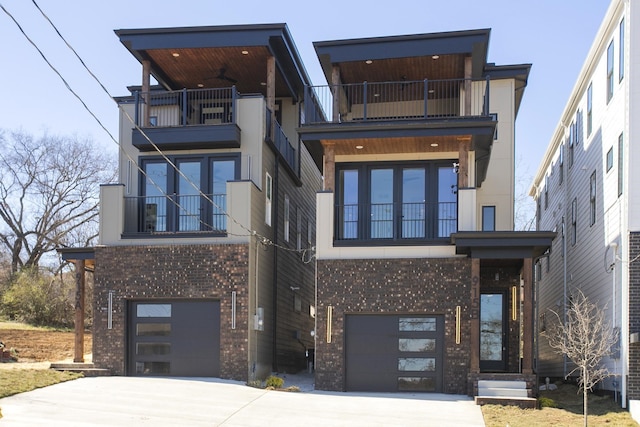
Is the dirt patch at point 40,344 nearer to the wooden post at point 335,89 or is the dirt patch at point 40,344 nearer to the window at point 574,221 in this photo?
the wooden post at point 335,89

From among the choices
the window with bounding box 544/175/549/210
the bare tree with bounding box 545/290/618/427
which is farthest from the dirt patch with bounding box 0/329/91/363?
the window with bounding box 544/175/549/210

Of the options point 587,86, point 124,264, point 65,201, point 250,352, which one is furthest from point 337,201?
point 65,201

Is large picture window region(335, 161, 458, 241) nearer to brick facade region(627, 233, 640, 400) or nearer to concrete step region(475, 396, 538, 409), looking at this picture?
concrete step region(475, 396, 538, 409)

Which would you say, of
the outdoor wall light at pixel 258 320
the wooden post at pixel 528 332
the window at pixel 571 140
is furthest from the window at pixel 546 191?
the outdoor wall light at pixel 258 320

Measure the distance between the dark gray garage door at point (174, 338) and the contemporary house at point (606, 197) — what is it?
30.1 feet

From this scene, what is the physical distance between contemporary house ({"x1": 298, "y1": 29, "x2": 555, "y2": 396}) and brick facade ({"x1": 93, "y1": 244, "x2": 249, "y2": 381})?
6.37 ft

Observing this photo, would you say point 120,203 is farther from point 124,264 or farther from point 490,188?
point 490,188

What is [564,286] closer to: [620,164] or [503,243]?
[503,243]

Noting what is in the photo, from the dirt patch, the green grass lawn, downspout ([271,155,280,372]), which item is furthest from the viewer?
the dirt patch

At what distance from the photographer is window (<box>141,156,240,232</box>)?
64.1ft

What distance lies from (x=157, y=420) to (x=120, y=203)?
25.6ft

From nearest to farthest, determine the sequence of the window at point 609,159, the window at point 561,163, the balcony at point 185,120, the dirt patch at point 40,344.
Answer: the window at point 609,159 < the balcony at point 185,120 < the dirt patch at point 40,344 < the window at point 561,163

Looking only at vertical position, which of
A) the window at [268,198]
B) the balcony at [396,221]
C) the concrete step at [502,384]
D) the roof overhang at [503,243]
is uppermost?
the window at [268,198]

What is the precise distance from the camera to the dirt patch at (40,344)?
21.8m
